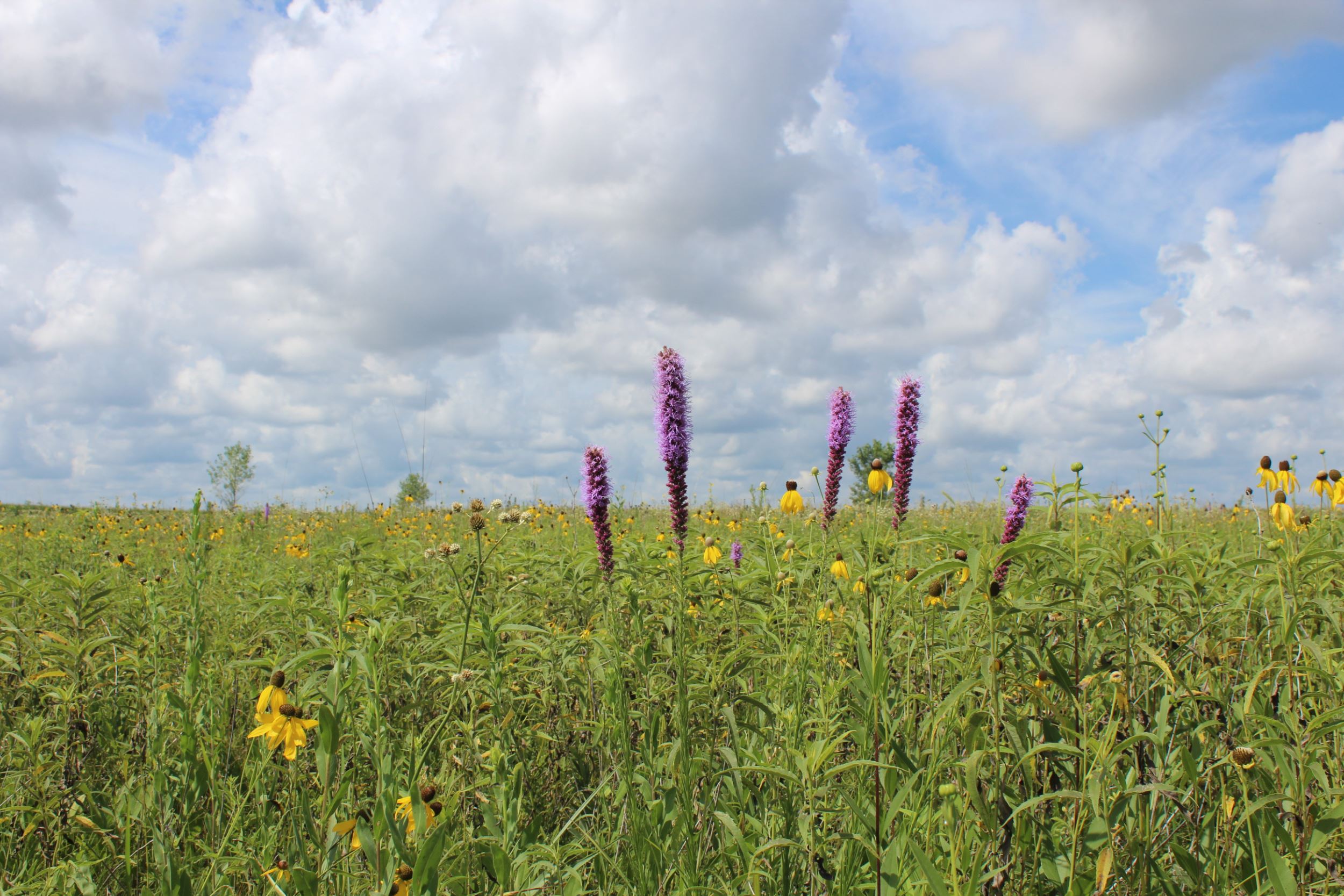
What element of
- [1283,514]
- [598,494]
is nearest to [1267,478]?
[1283,514]

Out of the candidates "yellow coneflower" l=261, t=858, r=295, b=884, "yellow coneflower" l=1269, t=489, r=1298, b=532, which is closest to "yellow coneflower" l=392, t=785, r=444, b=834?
"yellow coneflower" l=261, t=858, r=295, b=884

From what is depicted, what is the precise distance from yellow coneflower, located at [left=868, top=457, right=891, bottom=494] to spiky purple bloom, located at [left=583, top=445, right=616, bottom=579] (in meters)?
1.30

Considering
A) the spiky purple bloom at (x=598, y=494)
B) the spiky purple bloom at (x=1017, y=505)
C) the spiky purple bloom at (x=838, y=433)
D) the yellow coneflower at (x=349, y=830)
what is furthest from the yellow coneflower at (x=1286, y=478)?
the yellow coneflower at (x=349, y=830)

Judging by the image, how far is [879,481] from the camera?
97.0 inches

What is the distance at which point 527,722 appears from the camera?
10.9 feet

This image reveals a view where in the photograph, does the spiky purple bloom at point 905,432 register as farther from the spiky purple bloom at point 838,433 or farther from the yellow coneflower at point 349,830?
the yellow coneflower at point 349,830

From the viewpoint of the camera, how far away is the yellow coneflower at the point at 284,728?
2041mm

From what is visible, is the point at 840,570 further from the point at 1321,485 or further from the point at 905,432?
the point at 1321,485

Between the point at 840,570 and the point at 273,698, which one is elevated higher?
the point at 840,570

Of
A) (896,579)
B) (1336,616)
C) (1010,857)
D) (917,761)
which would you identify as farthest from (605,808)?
(1336,616)

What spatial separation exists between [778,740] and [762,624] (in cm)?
72

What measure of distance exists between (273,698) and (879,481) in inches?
78.4

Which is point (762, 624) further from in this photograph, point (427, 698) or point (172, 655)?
point (172, 655)

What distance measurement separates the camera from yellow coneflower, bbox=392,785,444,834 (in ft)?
6.17
